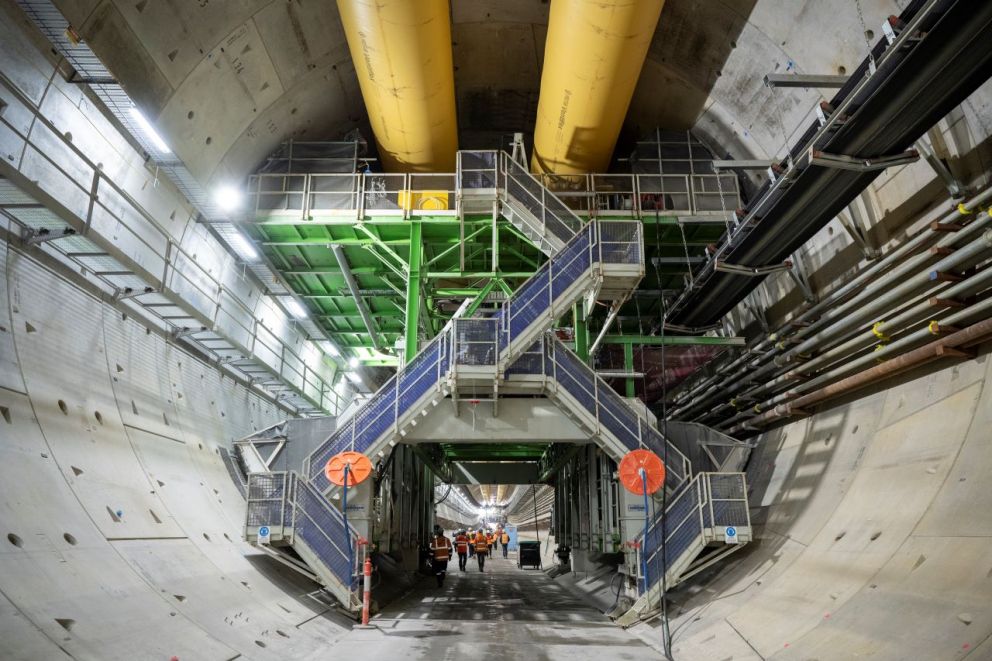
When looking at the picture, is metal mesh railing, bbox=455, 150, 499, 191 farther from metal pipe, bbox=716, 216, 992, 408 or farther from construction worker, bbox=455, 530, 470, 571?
construction worker, bbox=455, 530, 470, 571

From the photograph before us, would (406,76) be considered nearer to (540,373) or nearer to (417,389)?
(417,389)

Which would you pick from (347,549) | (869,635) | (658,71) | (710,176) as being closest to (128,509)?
(347,549)

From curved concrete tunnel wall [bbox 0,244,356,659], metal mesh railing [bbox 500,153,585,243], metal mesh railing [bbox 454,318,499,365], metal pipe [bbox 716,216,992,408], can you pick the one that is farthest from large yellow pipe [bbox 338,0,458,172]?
metal pipe [bbox 716,216,992,408]

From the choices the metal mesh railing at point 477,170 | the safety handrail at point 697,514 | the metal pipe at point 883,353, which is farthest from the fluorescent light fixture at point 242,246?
the metal pipe at point 883,353

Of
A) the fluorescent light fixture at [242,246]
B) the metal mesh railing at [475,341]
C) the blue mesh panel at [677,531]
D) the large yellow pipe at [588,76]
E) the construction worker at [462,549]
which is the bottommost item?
the construction worker at [462,549]

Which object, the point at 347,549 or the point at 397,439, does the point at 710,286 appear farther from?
the point at 347,549

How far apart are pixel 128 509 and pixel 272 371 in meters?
7.60

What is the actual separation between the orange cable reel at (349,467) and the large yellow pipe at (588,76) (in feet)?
30.1

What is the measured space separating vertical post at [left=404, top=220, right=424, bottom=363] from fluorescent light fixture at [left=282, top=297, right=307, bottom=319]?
21.0 ft

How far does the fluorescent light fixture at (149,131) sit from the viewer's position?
10484mm

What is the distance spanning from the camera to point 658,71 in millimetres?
16359

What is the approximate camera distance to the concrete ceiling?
10.5 meters

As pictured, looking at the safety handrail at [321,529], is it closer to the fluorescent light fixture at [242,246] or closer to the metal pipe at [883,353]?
the fluorescent light fixture at [242,246]

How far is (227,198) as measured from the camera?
14.0 meters
